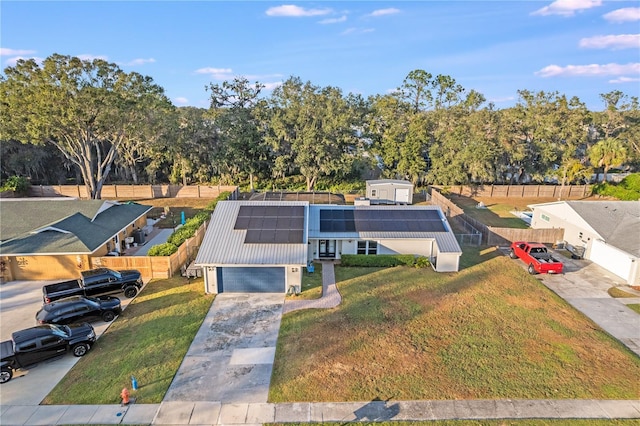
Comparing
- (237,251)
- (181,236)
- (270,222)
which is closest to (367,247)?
(270,222)

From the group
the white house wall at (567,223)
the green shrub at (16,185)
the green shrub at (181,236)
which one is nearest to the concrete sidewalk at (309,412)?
the green shrub at (181,236)

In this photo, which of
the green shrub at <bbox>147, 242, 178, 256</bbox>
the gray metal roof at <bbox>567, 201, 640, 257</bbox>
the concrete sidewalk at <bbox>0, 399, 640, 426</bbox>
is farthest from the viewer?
the gray metal roof at <bbox>567, 201, 640, 257</bbox>

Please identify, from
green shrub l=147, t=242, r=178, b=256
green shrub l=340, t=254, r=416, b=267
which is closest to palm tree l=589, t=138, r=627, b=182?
green shrub l=340, t=254, r=416, b=267

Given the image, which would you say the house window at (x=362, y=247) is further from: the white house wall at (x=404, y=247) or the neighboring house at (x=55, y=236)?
the neighboring house at (x=55, y=236)

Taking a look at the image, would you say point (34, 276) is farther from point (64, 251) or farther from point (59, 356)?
point (59, 356)

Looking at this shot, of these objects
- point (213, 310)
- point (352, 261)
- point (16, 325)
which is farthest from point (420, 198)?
point (16, 325)

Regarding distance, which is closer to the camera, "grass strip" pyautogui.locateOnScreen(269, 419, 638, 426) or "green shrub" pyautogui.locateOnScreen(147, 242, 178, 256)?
"grass strip" pyautogui.locateOnScreen(269, 419, 638, 426)

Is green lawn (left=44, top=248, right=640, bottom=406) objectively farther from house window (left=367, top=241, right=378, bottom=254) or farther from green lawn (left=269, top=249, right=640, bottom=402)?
house window (left=367, top=241, right=378, bottom=254)
